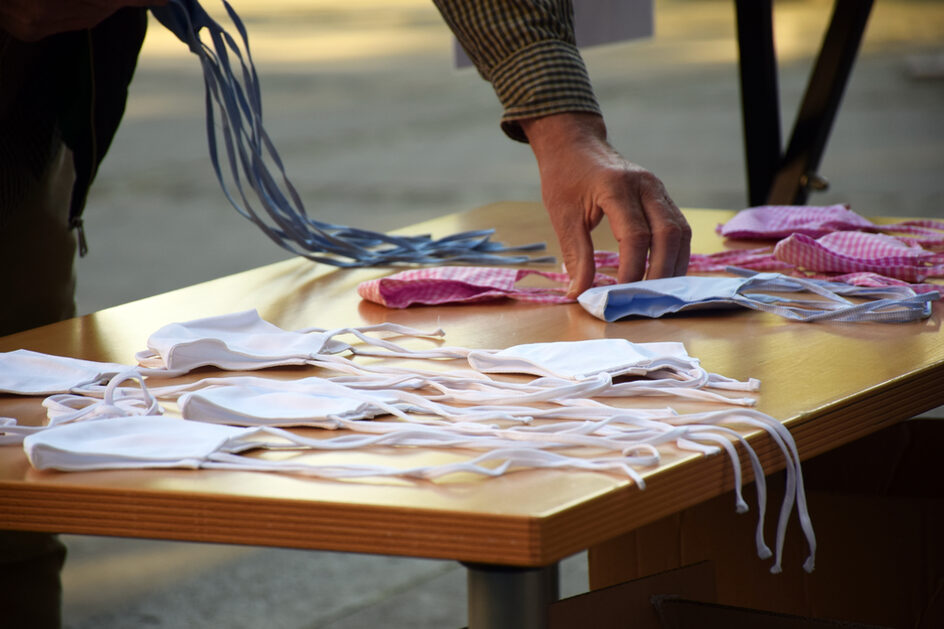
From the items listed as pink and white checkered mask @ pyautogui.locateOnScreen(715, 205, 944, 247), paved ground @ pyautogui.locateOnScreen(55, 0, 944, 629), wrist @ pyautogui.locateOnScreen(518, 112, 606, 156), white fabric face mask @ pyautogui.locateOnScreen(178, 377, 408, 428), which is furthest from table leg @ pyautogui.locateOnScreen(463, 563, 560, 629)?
paved ground @ pyautogui.locateOnScreen(55, 0, 944, 629)

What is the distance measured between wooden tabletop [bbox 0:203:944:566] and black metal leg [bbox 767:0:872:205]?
1142 millimetres

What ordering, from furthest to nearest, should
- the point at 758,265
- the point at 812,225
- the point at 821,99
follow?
the point at 821,99, the point at 812,225, the point at 758,265

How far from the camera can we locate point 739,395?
2.69 ft

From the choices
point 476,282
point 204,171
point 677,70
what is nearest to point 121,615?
point 476,282

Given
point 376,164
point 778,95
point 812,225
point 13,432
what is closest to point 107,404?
point 13,432

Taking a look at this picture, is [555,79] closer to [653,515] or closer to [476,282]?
[476,282]

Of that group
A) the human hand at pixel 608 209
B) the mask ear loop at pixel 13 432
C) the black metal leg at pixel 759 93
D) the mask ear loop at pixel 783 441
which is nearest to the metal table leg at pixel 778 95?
the black metal leg at pixel 759 93

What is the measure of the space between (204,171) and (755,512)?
6.71 m

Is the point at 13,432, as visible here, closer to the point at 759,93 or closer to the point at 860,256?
the point at 860,256

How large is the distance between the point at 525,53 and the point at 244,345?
0.49m

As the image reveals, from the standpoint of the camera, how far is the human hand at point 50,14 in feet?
3.74

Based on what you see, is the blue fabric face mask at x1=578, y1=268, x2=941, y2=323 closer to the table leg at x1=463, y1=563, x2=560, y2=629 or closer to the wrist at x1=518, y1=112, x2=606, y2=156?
the wrist at x1=518, y1=112, x2=606, y2=156

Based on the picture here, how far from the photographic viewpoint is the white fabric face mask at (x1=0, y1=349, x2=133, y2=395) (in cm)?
85

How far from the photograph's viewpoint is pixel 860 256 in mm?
1304
